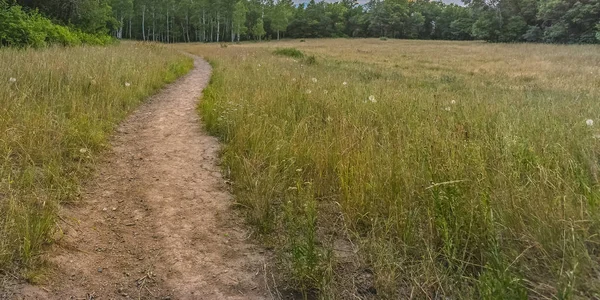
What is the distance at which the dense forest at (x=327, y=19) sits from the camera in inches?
1500

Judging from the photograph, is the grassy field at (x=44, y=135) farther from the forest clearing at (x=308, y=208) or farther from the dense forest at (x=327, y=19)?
the dense forest at (x=327, y=19)

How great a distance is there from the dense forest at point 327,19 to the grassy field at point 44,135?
397 inches

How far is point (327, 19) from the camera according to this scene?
89188 mm

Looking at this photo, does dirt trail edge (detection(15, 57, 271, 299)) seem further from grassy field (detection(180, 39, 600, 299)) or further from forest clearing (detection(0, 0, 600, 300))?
grassy field (detection(180, 39, 600, 299))

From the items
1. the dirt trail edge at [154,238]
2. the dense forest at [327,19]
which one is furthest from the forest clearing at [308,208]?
the dense forest at [327,19]

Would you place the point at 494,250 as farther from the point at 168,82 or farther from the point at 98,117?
the point at 168,82

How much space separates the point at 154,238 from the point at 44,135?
2264 millimetres

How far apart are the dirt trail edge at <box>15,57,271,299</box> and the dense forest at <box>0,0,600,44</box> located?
46.7ft

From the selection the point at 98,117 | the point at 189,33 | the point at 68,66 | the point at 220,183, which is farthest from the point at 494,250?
the point at 189,33

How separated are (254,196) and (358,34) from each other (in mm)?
95850

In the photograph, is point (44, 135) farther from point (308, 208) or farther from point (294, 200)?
point (308, 208)

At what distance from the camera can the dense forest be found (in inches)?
1500

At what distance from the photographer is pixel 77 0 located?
2030cm

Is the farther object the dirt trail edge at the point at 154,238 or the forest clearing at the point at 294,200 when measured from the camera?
the dirt trail edge at the point at 154,238
